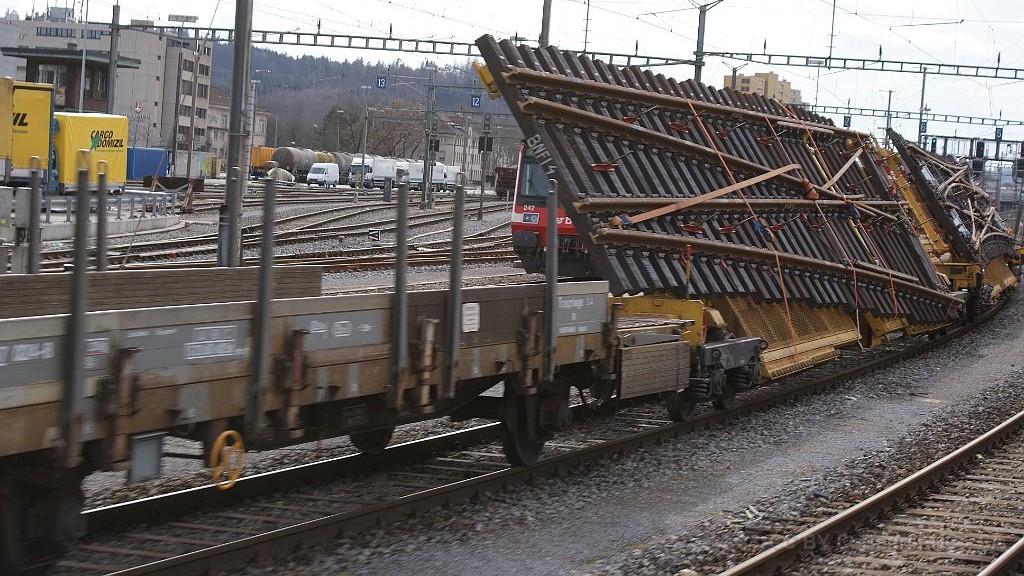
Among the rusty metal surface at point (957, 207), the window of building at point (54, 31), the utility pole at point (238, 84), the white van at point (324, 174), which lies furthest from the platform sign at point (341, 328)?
the window of building at point (54, 31)

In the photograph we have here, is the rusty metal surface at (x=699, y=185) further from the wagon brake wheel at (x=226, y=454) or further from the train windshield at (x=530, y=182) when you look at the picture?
the train windshield at (x=530, y=182)

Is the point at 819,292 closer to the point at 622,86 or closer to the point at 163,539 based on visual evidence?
the point at 622,86

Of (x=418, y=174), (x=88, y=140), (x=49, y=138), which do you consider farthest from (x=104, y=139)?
(x=418, y=174)

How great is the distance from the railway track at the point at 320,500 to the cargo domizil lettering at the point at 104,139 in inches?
1237

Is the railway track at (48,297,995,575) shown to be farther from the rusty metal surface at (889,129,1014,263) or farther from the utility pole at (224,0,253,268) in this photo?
the rusty metal surface at (889,129,1014,263)

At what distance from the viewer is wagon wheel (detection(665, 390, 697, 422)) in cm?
1295

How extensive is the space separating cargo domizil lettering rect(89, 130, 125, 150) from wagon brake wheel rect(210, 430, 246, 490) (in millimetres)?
35342

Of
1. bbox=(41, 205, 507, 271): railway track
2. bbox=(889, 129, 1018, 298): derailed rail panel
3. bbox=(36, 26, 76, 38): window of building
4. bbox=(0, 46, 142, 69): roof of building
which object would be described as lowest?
bbox=(41, 205, 507, 271): railway track

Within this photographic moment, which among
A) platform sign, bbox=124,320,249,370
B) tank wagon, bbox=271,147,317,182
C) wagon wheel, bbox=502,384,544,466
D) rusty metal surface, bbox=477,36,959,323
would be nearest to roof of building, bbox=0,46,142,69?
tank wagon, bbox=271,147,317,182

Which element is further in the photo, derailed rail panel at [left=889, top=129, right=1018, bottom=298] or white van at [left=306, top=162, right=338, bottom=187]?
white van at [left=306, top=162, right=338, bottom=187]

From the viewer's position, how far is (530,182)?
82.3 ft

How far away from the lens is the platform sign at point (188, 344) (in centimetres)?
598

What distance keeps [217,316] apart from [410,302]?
1845 mm

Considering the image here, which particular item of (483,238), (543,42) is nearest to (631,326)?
(543,42)
